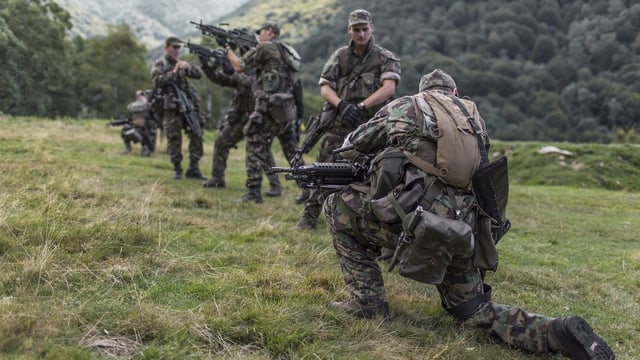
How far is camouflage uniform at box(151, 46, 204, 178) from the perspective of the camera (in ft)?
34.3

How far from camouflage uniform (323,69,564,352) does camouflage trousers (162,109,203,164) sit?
276 inches

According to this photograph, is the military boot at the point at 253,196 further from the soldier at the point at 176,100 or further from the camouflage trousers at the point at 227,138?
the soldier at the point at 176,100

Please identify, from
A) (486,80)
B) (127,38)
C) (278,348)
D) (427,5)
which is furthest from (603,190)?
(427,5)

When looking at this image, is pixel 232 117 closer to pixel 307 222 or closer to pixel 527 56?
pixel 307 222

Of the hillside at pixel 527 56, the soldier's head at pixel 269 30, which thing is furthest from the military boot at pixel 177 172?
the hillside at pixel 527 56

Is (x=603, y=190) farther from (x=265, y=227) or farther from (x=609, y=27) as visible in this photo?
(x=609, y=27)

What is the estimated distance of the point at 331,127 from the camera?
6.56m

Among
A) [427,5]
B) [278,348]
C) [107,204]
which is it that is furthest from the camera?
[427,5]

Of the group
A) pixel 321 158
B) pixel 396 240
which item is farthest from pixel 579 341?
pixel 321 158

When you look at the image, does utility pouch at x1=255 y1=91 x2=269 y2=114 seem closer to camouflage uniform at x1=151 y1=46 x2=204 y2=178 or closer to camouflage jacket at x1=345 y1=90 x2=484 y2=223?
camouflage uniform at x1=151 y1=46 x2=204 y2=178

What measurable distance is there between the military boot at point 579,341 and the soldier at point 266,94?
5548mm

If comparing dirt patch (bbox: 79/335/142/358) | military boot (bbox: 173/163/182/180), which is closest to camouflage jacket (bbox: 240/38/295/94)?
military boot (bbox: 173/163/182/180)

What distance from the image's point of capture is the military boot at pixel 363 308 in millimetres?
3701

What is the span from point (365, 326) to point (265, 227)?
9.07 feet
